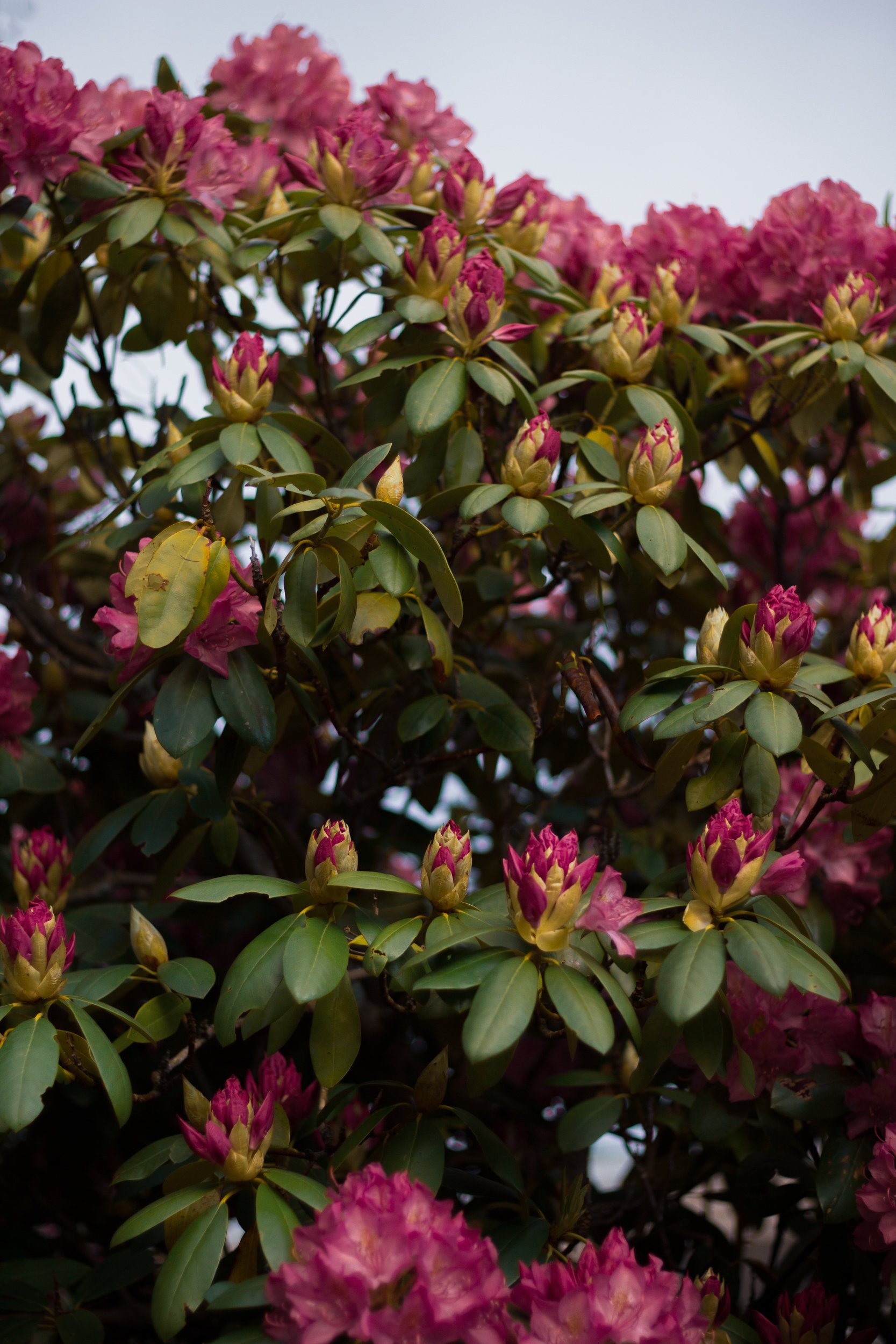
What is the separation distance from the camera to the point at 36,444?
1888 mm

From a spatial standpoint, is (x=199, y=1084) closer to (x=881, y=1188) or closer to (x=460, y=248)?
(x=881, y=1188)

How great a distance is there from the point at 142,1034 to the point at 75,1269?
0.31 metres

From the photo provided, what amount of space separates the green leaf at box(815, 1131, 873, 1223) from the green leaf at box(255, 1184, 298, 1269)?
1.64 ft

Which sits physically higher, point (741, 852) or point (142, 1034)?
point (741, 852)

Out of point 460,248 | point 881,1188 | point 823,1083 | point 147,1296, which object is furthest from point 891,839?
point 147,1296

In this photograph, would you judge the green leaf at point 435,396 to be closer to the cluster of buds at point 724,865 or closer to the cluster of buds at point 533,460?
the cluster of buds at point 533,460

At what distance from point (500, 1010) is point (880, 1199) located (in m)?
0.44

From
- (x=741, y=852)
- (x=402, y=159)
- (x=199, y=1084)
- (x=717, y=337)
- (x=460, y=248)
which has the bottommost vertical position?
(x=199, y=1084)

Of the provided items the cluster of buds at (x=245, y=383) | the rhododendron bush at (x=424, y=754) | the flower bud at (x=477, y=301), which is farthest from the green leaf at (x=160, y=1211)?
the flower bud at (x=477, y=301)

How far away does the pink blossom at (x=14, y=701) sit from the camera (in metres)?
1.43

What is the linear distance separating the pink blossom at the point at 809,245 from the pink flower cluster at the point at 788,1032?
925mm

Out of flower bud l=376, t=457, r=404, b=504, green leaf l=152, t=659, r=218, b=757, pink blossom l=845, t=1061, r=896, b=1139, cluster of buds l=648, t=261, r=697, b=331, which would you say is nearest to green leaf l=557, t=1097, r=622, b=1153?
pink blossom l=845, t=1061, r=896, b=1139

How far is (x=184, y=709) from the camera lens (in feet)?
3.33

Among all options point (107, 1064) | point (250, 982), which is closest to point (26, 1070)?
point (107, 1064)
